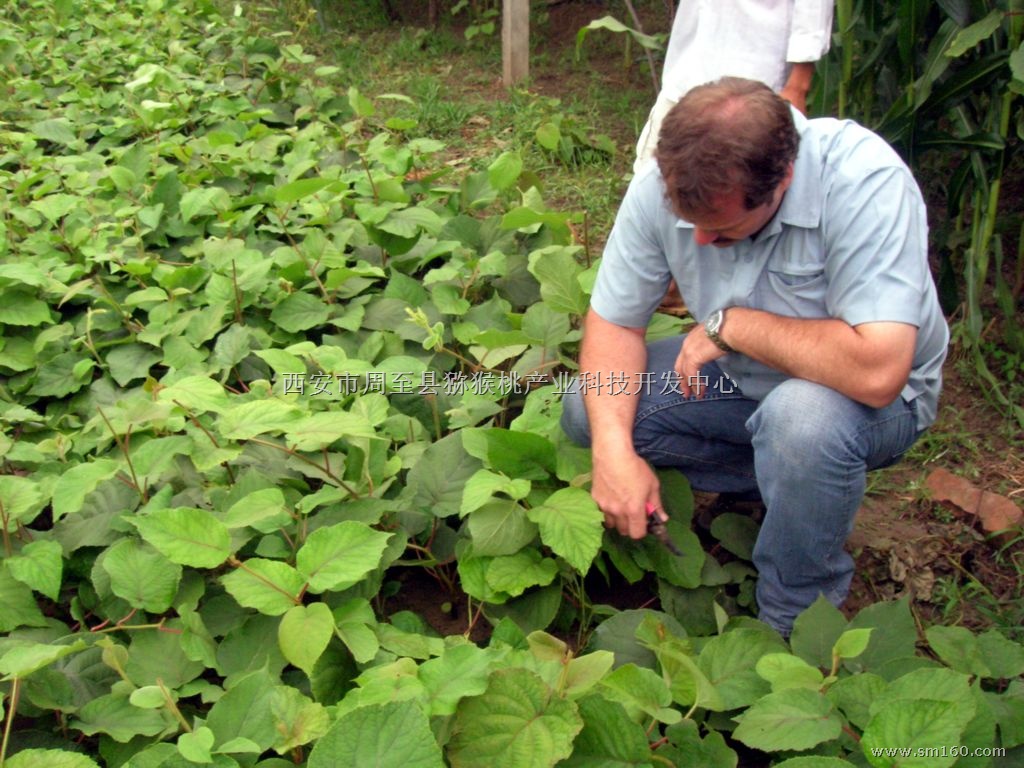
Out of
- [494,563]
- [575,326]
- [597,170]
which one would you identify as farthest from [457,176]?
[494,563]

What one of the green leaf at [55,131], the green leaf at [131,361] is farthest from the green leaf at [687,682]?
the green leaf at [55,131]

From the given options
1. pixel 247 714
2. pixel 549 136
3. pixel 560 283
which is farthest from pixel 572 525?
pixel 549 136

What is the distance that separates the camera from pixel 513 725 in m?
1.54

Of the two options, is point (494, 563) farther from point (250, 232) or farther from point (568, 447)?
point (250, 232)

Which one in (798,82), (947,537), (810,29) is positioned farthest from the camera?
(798,82)

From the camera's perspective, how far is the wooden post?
475cm

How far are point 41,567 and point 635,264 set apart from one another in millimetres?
1372

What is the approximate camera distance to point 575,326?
2.89 m

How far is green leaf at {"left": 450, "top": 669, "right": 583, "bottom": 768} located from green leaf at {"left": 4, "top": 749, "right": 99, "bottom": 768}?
56 centimetres

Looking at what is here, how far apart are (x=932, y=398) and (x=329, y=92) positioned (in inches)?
135

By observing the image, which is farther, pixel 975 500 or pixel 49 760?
pixel 975 500

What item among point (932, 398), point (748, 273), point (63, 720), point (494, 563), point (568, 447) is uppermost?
point (748, 273)

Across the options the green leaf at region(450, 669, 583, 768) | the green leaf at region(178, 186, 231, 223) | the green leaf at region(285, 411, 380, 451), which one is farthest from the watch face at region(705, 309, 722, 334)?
the green leaf at region(178, 186, 231, 223)

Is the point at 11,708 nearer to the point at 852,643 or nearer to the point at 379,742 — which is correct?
the point at 379,742
